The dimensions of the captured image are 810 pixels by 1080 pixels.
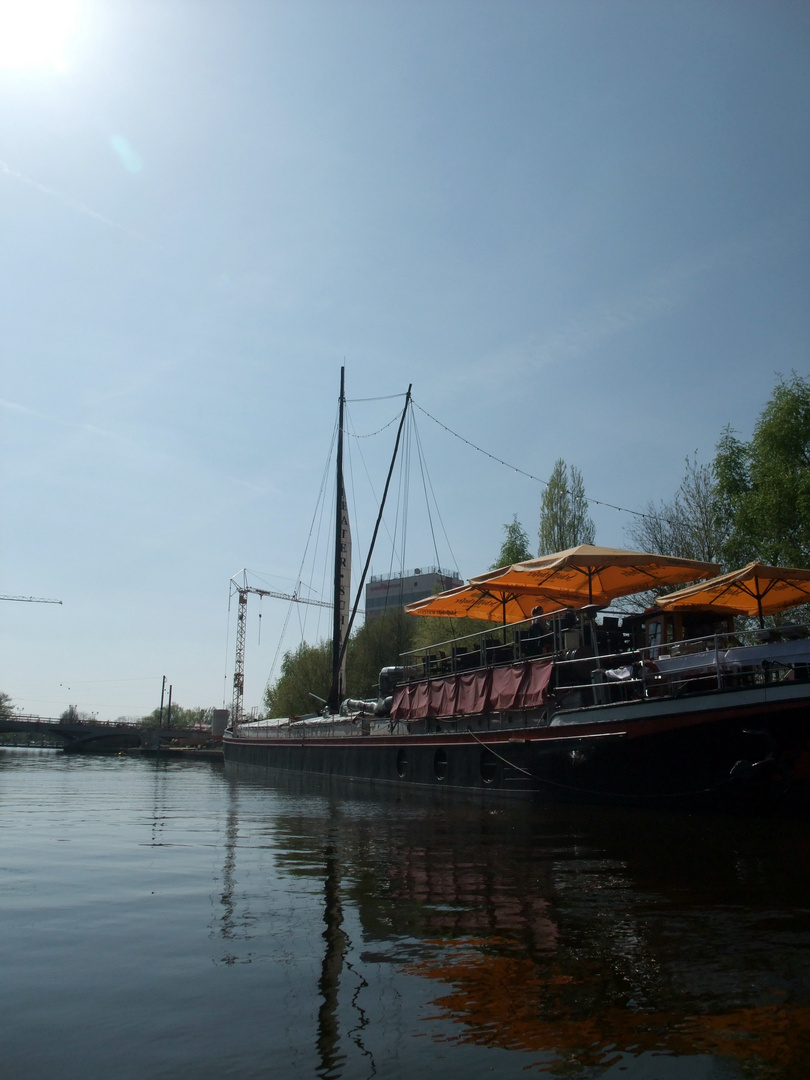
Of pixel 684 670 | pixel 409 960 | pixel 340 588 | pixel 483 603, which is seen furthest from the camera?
pixel 340 588

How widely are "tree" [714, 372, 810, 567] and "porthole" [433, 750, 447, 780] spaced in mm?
13456

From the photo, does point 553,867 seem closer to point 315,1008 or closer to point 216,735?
point 315,1008

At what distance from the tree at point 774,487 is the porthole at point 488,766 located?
540 inches

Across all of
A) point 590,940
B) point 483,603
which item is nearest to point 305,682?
point 483,603

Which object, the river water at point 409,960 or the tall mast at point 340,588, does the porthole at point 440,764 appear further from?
the tall mast at point 340,588

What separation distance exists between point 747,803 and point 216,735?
271 ft

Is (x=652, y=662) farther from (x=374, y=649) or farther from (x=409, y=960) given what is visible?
(x=374, y=649)

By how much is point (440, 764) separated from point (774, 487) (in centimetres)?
1466

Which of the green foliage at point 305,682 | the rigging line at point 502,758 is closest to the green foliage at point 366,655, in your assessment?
the green foliage at point 305,682

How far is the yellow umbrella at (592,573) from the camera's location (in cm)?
1745

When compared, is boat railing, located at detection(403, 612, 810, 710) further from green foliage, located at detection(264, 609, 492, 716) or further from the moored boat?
green foliage, located at detection(264, 609, 492, 716)

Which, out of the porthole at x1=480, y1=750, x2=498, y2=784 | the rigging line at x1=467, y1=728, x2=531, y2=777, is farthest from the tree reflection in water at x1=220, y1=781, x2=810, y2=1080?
A: the porthole at x1=480, y1=750, x2=498, y2=784

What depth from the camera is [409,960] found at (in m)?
5.10

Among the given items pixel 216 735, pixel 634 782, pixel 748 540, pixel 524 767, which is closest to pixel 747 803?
pixel 634 782
